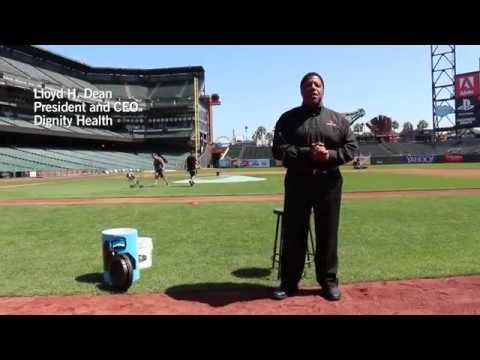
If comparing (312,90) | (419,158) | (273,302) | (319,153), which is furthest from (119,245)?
(419,158)

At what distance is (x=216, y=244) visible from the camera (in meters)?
8.12

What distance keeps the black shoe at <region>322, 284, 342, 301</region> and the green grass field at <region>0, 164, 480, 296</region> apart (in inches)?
28.4

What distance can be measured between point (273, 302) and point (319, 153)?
1628mm

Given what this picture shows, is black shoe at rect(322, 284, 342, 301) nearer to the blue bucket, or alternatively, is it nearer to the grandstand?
the blue bucket

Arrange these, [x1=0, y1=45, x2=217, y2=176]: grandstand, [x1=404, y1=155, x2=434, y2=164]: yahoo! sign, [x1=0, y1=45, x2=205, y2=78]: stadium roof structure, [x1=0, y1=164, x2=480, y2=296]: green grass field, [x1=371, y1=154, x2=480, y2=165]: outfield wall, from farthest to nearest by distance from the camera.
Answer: [x1=404, y1=155, x2=434, y2=164]: yahoo! sign < [x1=0, y1=45, x2=205, y2=78]: stadium roof structure < [x1=371, y1=154, x2=480, y2=165]: outfield wall < [x1=0, y1=45, x2=217, y2=176]: grandstand < [x1=0, y1=164, x2=480, y2=296]: green grass field

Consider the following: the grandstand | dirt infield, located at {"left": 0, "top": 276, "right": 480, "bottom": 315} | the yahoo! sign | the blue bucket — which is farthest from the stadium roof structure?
dirt infield, located at {"left": 0, "top": 276, "right": 480, "bottom": 315}

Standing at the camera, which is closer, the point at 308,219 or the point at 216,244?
the point at 308,219

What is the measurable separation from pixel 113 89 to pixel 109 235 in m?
89.8

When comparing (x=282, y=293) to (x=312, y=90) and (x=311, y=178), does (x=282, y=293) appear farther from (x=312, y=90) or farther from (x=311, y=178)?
(x=312, y=90)

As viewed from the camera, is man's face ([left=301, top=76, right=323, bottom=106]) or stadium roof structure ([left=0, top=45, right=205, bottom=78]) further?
stadium roof structure ([left=0, top=45, right=205, bottom=78])

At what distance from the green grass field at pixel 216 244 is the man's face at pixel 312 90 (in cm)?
226

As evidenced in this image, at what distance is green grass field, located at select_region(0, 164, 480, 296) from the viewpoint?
5867 millimetres
